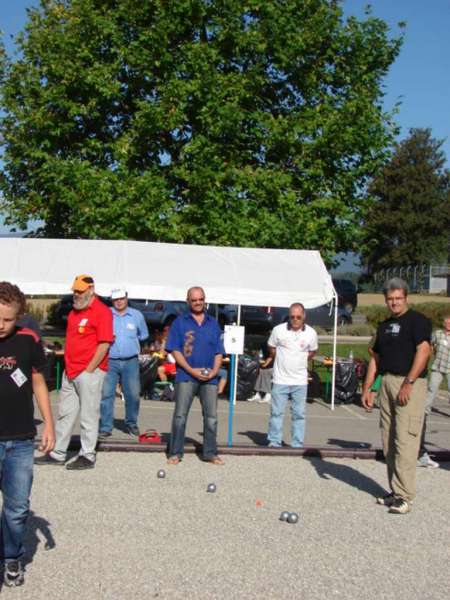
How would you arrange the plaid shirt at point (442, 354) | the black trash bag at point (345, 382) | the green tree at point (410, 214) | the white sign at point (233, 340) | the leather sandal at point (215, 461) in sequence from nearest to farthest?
the leather sandal at point (215, 461) < the white sign at point (233, 340) < the plaid shirt at point (442, 354) < the black trash bag at point (345, 382) < the green tree at point (410, 214)

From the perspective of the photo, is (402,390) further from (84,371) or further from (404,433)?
(84,371)

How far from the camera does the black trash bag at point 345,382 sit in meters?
14.6

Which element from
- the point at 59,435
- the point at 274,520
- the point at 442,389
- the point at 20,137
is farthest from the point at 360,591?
the point at 20,137

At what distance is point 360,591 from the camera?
489 cm

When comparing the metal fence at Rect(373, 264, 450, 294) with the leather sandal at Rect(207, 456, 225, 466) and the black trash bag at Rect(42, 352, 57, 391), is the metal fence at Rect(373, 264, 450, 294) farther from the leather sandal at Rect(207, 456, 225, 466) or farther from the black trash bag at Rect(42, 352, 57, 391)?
the leather sandal at Rect(207, 456, 225, 466)

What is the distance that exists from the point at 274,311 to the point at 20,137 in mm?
10617

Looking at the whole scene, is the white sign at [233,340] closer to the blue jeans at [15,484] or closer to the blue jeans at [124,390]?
the blue jeans at [124,390]

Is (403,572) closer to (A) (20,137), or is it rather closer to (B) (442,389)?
(B) (442,389)

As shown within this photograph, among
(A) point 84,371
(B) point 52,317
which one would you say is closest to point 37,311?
(B) point 52,317

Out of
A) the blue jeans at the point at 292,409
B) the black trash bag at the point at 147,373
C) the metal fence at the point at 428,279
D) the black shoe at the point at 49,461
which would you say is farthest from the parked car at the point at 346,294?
the black shoe at the point at 49,461

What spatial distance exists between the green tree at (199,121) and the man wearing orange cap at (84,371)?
13.3m

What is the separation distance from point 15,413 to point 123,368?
5.73 metres

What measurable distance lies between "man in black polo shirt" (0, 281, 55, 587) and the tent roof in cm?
895

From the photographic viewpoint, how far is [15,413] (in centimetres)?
457
